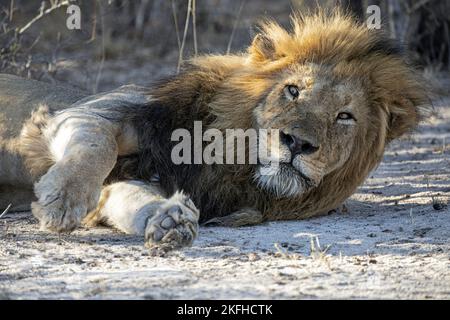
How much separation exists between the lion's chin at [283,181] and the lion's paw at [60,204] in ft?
2.96

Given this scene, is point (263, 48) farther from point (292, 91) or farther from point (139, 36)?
point (139, 36)

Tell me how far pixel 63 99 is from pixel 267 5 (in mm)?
9465

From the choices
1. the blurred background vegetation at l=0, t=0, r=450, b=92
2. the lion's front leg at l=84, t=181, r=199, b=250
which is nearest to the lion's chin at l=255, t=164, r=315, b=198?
the lion's front leg at l=84, t=181, r=199, b=250

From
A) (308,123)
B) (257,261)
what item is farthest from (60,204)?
(308,123)

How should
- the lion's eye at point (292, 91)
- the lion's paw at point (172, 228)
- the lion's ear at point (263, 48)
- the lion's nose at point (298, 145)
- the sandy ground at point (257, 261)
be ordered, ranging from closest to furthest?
the sandy ground at point (257, 261) → the lion's paw at point (172, 228) → the lion's nose at point (298, 145) → the lion's eye at point (292, 91) → the lion's ear at point (263, 48)

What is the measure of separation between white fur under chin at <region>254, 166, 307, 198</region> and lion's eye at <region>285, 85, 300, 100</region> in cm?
37

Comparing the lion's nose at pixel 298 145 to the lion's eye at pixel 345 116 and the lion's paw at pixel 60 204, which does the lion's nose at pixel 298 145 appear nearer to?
the lion's eye at pixel 345 116

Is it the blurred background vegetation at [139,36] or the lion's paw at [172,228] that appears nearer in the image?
the lion's paw at [172,228]

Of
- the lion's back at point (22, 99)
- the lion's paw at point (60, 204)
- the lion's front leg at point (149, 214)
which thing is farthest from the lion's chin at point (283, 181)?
the lion's back at point (22, 99)

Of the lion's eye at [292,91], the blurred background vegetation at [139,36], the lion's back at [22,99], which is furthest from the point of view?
the blurred background vegetation at [139,36]

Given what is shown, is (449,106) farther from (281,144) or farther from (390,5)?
(281,144)

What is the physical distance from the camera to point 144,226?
4492 mm

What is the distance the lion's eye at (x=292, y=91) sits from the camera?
4.81 m
